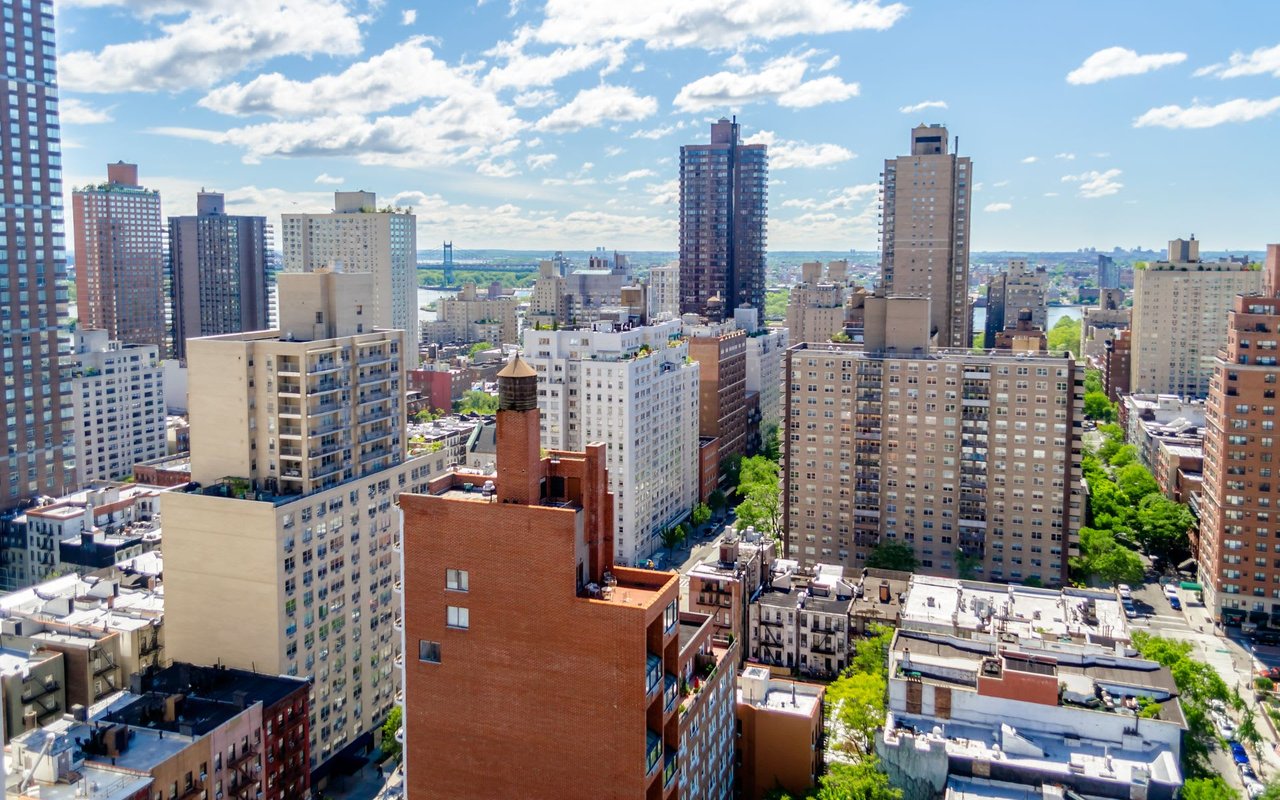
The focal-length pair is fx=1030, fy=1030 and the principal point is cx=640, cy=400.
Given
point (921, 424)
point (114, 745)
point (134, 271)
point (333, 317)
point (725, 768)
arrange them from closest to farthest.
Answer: point (114, 745), point (725, 768), point (333, 317), point (921, 424), point (134, 271)

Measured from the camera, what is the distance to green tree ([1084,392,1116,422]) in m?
187

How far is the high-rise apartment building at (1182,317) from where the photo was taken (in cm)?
17075

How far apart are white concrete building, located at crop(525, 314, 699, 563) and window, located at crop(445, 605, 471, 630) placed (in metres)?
70.8

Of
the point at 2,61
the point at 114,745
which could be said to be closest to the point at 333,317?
the point at 114,745

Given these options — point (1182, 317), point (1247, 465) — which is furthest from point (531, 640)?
point (1182, 317)

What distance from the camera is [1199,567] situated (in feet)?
328

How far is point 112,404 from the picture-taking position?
13300 cm

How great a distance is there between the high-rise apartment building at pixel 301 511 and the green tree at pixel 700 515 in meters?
60.1

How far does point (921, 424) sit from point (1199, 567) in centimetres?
3103

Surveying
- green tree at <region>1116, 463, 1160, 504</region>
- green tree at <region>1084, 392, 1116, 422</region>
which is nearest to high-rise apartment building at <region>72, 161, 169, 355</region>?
green tree at <region>1116, 463, 1160, 504</region>

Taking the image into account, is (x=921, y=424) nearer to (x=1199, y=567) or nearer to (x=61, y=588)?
(x=1199, y=567)

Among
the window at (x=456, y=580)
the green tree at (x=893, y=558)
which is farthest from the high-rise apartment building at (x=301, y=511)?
the green tree at (x=893, y=558)

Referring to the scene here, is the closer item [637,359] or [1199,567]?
[1199,567]

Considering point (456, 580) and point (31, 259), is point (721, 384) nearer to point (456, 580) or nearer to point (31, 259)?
point (31, 259)
